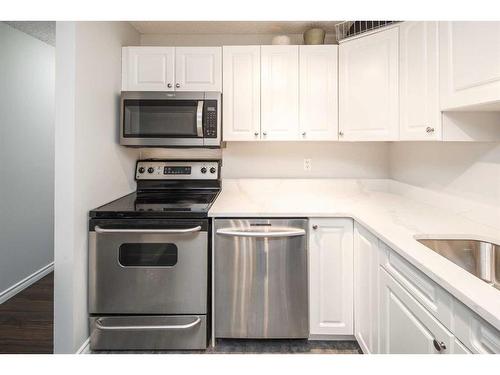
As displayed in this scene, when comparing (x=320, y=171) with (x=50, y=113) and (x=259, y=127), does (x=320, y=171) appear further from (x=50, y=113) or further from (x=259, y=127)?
(x=50, y=113)

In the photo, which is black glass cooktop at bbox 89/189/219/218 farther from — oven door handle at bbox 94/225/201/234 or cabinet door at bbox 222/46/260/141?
cabinet door at bbox 222/46/260/141

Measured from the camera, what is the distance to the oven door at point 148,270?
168 centimetres

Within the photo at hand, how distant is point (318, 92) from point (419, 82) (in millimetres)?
696

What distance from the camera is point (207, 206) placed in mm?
1803

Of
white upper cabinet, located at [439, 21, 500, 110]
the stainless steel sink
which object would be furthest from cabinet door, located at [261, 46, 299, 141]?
the stainless steel sink

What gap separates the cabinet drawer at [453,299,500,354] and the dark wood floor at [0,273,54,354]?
206 cm

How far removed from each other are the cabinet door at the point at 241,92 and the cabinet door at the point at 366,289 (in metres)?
1.03

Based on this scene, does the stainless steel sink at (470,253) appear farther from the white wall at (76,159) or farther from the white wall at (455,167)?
the white wall at (76,159)

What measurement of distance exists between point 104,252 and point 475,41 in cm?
199

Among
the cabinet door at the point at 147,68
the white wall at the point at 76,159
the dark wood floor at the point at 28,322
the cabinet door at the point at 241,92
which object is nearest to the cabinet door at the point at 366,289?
the cabinet door at the point at 241,92

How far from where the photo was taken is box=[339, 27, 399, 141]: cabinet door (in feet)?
6.02

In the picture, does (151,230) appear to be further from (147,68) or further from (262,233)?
(147,68)

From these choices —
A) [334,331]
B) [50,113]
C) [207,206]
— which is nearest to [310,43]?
[207,206]

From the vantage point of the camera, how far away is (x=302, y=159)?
2.49m
